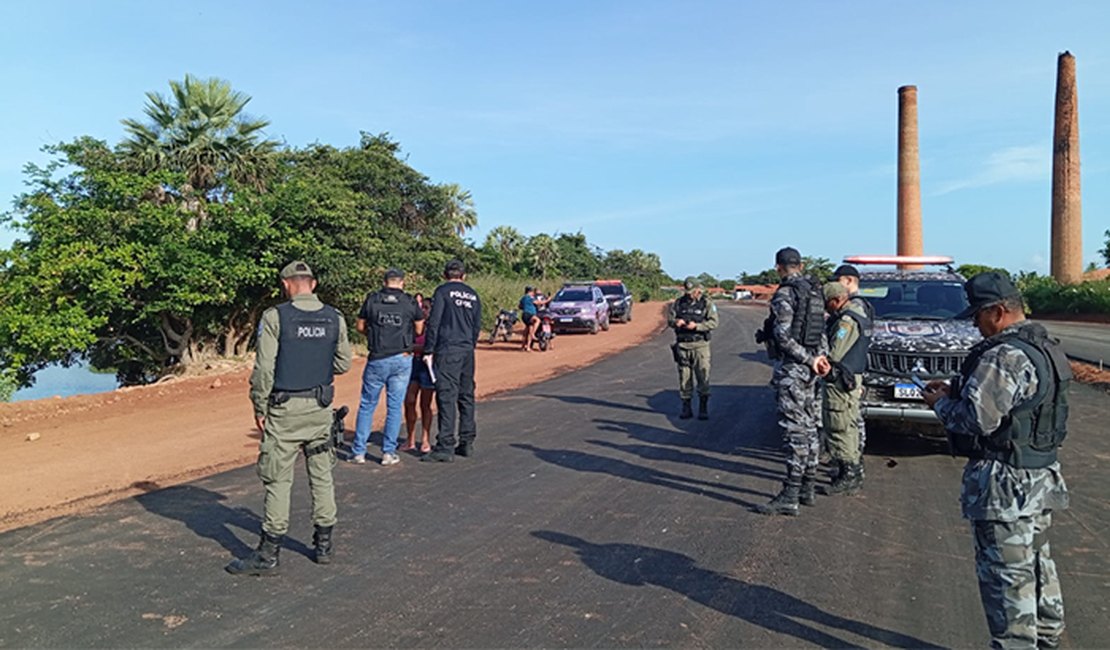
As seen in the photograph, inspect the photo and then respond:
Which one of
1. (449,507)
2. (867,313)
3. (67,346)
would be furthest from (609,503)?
(67,346)

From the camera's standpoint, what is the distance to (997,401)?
132 inches

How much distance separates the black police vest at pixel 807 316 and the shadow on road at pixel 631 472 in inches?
56.8

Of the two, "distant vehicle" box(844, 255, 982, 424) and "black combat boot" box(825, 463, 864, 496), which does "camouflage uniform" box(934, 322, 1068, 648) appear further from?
"distant vehicle" box(844, 255, 982, 424)

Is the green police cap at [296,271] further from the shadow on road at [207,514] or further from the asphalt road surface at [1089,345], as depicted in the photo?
the asphalt road surface at [1089,345]

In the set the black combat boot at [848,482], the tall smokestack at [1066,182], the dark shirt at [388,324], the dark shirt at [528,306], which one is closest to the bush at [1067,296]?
the tall smokestack at [1066,182]

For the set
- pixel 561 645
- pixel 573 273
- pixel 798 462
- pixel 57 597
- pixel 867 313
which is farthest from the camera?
pixel 573 273

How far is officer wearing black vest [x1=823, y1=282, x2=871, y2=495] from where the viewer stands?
6.86m

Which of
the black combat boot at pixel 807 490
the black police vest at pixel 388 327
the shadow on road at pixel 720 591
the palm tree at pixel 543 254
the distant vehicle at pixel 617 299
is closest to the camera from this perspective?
the shadow on road at pixel 720 591

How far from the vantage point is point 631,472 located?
7660 mm

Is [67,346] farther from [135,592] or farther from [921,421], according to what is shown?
[921,421]

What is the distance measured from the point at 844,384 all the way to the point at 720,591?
296cm

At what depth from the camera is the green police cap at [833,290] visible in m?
6.98

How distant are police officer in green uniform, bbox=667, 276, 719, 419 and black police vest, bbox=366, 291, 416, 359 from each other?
3787 mm

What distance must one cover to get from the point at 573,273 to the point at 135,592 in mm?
69989
